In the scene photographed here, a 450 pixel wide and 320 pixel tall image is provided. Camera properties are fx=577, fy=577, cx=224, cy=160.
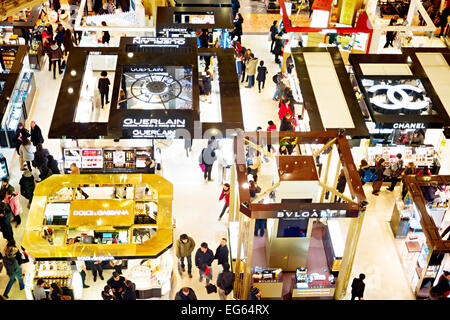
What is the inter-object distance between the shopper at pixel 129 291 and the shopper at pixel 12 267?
2483mm

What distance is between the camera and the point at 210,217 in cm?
1476

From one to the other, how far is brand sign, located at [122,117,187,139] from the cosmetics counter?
120 centimetres

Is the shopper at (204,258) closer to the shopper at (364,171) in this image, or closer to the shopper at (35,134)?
the shopper at (364,171)

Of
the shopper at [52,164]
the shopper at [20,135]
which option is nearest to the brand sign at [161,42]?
the shopper at [20,135]

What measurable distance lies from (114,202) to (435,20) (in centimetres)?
1726

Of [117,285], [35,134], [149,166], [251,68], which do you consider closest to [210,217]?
[149,166]

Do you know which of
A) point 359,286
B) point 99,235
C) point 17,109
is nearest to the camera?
point 359,286

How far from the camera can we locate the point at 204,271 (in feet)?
42.0

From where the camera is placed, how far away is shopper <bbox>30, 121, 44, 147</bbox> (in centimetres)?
1593

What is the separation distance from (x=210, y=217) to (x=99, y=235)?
11.2 feet

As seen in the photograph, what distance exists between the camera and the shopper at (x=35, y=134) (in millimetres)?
15930

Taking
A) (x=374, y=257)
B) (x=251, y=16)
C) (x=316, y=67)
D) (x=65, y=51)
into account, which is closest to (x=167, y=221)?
(x=374, y=257)

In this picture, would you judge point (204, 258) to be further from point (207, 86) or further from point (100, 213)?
point (207, 86)
